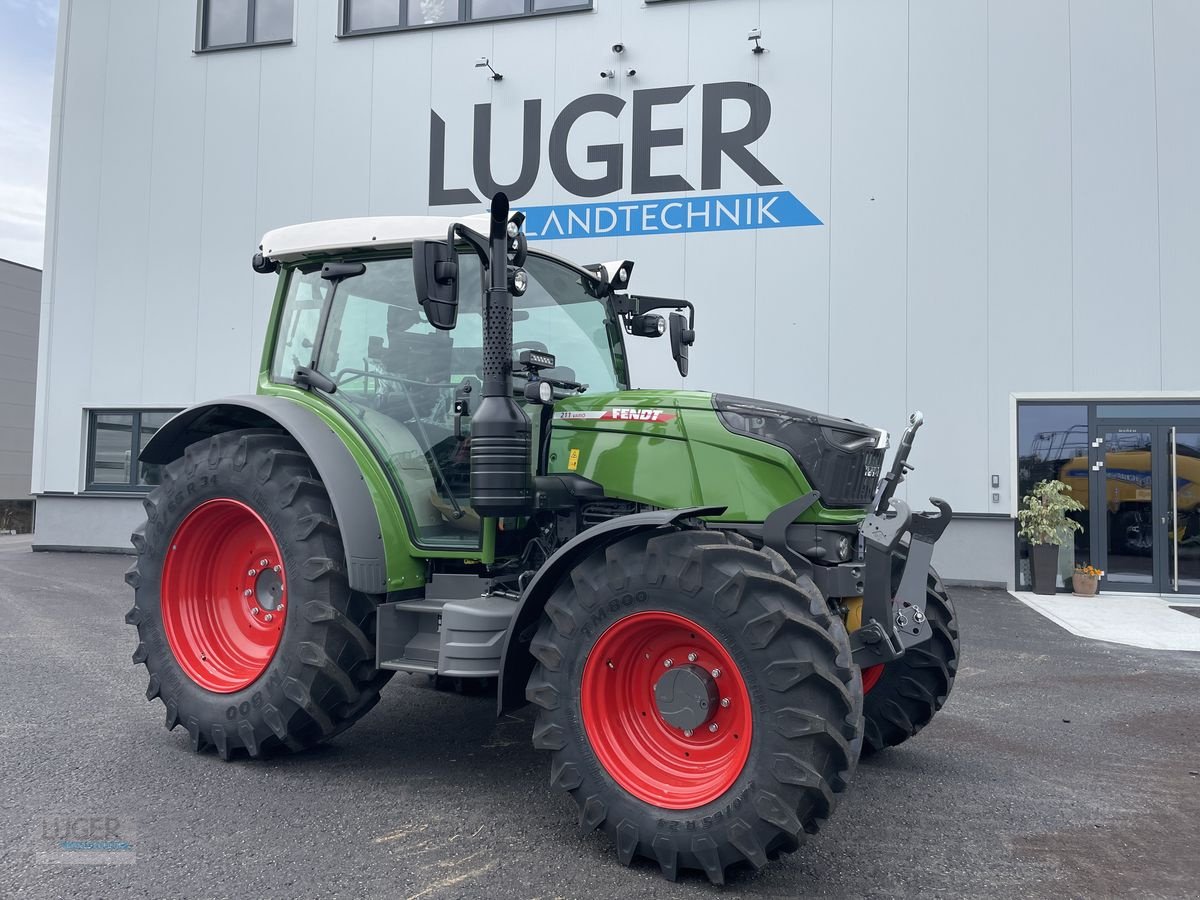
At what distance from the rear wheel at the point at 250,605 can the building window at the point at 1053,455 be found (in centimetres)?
998

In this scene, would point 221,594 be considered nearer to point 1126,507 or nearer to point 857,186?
point 857,186

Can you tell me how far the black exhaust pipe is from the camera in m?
3.72

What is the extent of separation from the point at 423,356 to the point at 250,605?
155 centimetres

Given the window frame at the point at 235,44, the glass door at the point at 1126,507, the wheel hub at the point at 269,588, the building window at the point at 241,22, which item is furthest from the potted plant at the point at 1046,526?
the building window at the point at 241,22

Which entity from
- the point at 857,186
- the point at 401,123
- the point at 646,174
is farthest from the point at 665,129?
the point at 401,123

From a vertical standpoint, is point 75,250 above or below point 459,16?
below

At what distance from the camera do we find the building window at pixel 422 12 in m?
13.3

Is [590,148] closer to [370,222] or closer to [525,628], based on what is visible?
[370,222]

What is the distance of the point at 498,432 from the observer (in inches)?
147

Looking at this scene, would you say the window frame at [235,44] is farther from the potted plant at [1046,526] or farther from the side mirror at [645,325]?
the potted plant at [1046,526]

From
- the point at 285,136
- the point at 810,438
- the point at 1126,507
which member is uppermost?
the point at 285,136

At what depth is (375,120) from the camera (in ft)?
44.4

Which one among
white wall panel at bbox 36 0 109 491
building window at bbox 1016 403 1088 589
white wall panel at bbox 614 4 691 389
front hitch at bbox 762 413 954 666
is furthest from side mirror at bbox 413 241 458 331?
white wall panel at bbox 36 0 109 491

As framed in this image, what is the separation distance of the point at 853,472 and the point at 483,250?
5.94 ft
